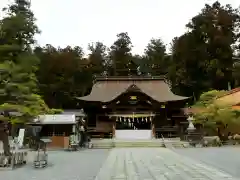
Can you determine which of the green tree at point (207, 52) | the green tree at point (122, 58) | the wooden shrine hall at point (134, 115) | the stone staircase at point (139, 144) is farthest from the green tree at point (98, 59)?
the stone staircase at point (139, 144)

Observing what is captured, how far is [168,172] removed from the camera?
10578 mm

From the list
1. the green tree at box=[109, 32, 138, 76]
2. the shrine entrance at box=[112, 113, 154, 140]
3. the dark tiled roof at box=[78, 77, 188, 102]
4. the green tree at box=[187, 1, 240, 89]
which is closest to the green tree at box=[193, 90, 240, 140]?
the shrine entrance at box=[112, 113, 154, 140]

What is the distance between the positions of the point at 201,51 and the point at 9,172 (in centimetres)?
3594

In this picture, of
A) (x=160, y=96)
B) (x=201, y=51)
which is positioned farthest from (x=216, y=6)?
(x=160, y=96)

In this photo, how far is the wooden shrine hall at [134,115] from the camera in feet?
99.8

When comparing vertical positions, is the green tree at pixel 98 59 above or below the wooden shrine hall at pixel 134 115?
above

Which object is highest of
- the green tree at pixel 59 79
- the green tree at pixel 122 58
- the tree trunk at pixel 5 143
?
the green tree at pixel 122 58

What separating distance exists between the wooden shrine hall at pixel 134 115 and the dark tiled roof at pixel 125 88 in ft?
1.64

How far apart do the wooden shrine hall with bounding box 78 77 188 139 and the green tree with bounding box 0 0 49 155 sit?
16873 millimetres

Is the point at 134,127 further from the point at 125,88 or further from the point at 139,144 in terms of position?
the point at 139,144

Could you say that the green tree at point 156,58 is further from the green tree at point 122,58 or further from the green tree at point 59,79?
the green tree at point 59,79

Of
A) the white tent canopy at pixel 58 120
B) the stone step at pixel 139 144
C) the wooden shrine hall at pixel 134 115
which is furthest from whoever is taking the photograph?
the wooden shrine hall at pixel 134 115

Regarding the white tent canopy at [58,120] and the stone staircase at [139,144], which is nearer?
the white tent canopy at [58,120]

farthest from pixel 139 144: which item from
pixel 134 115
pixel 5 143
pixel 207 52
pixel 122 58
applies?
pixel 122 58
